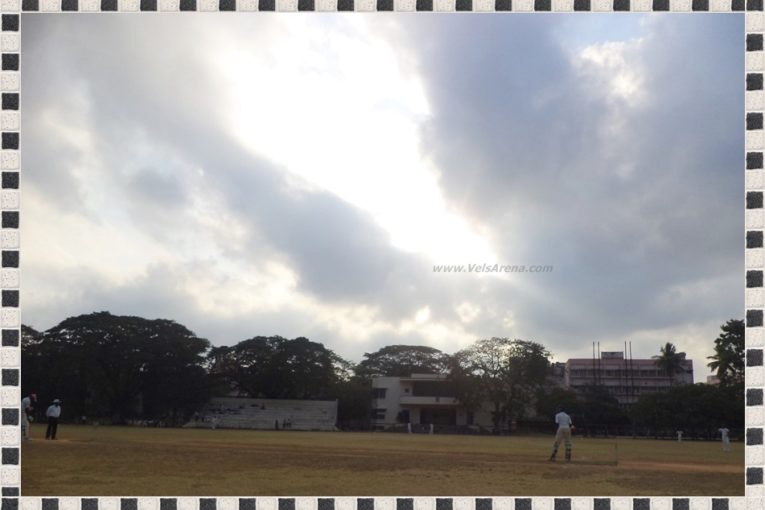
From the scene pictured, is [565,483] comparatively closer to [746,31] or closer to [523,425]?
[746,31]

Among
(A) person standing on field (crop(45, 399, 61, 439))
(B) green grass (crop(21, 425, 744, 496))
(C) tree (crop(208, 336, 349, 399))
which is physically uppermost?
(C) tree (crop(208, 336, 349, 399))

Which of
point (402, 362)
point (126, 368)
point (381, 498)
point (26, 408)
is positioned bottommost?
point (381, 498)

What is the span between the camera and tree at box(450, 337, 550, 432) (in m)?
18.8

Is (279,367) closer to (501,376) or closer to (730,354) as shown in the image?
(501,376)

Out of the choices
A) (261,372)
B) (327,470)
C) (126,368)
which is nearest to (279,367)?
(261,372)

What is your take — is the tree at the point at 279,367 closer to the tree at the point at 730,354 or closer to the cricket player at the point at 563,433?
the cricket player at the point at 563,433

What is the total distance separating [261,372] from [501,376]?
222 inches

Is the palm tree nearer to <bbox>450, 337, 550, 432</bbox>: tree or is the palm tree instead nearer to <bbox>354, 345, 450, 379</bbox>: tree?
<bbox>450, 337, 550, 432</bbox>: tree

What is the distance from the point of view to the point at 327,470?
1023cm

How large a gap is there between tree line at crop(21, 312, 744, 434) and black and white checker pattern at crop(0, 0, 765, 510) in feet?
18.2

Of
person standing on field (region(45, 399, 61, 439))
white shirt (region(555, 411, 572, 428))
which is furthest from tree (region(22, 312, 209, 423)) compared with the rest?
white shirt (region(555, 411, 572, 428))

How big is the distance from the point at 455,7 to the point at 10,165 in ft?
14.3

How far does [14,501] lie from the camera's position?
24.1 ft

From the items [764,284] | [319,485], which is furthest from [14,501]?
[764,284]
